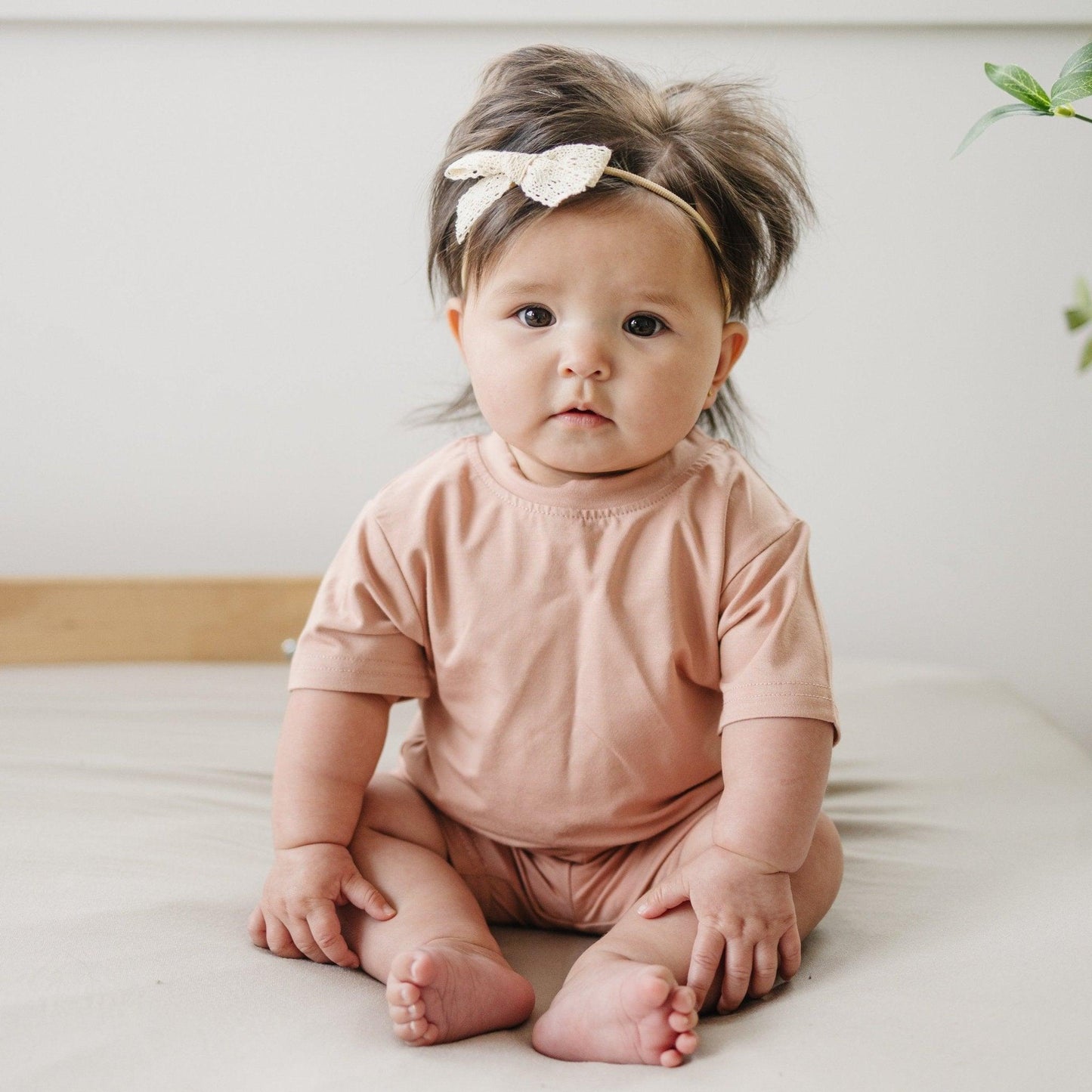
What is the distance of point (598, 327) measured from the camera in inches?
30.5

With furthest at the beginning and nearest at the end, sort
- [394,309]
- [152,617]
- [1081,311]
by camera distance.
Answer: [394,309], [152,617], [1081,311]

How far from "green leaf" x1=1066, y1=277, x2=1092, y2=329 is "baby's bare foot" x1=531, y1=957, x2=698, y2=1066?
15.5 inches

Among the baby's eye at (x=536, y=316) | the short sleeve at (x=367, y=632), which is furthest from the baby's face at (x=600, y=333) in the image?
the short sleeve at (x=367, y=632)

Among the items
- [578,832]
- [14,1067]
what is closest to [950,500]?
[578,832]

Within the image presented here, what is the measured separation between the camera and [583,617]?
0.83 meters

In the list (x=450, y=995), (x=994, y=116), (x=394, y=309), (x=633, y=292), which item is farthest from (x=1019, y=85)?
(x=394, y=309)

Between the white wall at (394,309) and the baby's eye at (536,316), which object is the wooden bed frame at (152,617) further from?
the baby's eye at (536,316)

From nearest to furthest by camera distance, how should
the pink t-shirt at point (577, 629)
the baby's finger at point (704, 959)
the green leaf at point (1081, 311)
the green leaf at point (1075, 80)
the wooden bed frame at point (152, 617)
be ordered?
the green leaf at point (1081, 311)
the green leaf at point (1075, 80)
the baby's finger at point (704, 959)
the pink t-shirt at point (577, 629)
the wooden bed frame at point (152, 617)

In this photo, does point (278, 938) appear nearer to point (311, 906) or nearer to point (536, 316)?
point (311, 906)

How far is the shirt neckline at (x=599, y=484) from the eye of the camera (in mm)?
838

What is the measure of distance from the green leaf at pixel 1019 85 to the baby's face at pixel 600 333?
22 centimetres

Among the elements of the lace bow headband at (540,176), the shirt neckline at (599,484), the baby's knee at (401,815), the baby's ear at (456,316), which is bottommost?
the baby's knee at (401,815)

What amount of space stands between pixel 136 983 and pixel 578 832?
281 millimetres

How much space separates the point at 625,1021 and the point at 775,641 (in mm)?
247
